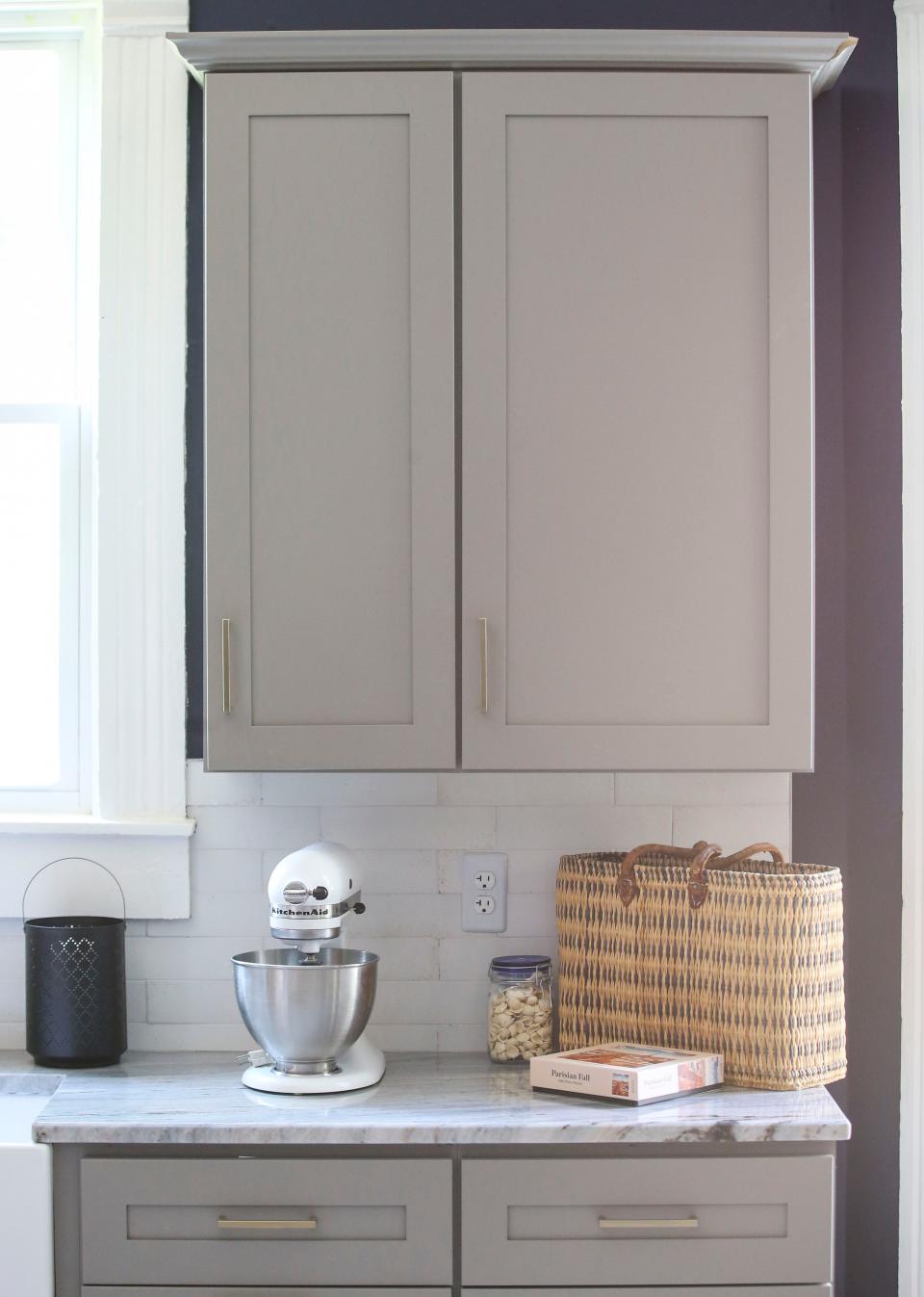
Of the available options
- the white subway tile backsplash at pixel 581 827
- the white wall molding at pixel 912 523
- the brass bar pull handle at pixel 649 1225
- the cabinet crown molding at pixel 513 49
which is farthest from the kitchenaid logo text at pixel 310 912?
the cabinet crown molding at pixel 513 49

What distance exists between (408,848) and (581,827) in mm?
319

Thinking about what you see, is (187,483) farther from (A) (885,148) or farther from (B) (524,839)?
(A) (885,148)

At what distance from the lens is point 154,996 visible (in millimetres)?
2350

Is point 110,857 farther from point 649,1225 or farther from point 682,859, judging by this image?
point 649,1225

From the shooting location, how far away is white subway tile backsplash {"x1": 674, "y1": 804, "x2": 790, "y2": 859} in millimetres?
2363

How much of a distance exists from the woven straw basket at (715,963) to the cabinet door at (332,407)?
0.49 meters

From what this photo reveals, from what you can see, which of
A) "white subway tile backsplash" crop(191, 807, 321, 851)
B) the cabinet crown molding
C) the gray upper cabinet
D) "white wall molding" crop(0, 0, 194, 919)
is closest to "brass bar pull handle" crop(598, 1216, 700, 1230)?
the gray upper cabinet

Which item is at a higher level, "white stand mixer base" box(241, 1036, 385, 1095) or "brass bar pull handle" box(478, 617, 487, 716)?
"brass bar pull handle" box(478, 617, 487, 716)

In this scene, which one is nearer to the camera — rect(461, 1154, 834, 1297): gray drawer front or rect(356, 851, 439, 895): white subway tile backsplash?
rect(461, 1154, 834, 1297): gray drawer front

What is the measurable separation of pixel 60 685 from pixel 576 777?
39.1 inches

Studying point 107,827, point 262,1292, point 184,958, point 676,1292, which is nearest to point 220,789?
point 107,827

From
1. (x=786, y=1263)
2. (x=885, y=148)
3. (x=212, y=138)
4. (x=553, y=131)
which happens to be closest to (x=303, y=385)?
(x=212, y=138)

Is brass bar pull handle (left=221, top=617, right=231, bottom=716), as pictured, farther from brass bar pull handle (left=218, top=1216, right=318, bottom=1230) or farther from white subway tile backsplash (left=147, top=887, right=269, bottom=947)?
brass bar pull handle (left=218, top=1216, right=318, bottom=1230)

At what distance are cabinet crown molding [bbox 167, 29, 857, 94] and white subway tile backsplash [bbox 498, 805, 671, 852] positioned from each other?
1257mm
